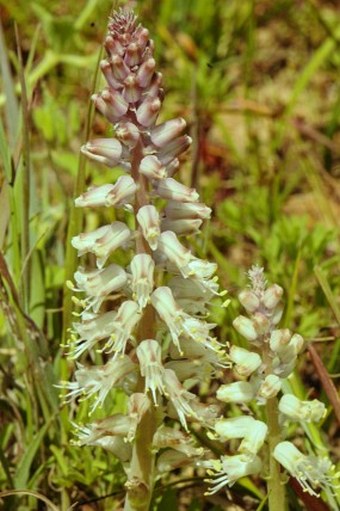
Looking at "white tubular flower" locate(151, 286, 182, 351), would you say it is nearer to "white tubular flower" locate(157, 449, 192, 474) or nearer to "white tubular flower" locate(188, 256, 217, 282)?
"white tubular flower" locate(188, 256, 217, 282)

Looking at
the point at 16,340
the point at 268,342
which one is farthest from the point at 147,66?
the point at 16,340

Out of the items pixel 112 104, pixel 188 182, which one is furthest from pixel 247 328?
pixel 188 182

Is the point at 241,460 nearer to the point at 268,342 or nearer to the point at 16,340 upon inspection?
the point at 268,342

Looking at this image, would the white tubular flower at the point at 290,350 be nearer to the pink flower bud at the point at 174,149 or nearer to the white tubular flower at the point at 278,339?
the white tubular flower at the point at 278,339

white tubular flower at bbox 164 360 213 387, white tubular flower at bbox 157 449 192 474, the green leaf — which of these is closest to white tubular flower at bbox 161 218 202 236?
white tubular flower at bbox 164 360 213 387

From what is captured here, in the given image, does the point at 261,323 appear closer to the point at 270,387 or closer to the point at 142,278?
the point at 270,387

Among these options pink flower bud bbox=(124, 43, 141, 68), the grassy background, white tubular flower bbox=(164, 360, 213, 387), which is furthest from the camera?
the grassy background
